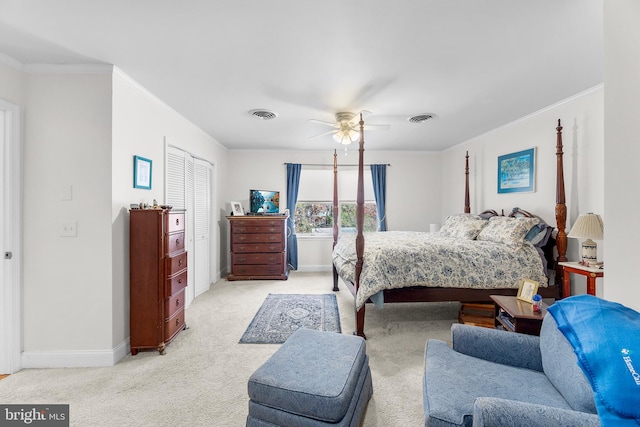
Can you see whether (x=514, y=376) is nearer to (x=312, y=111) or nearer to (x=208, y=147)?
(x=312, y=111)

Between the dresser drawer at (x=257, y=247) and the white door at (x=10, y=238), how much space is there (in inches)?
121

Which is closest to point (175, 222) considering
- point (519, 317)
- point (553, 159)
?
point (519, 317)

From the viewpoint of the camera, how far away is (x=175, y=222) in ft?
9.86

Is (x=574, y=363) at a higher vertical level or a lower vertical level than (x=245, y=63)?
lower

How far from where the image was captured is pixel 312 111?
3580 mm

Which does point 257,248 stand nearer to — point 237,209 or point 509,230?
point 237,209

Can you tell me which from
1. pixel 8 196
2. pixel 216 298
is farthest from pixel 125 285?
pixel 216 298

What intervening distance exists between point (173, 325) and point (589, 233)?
4.10 meters

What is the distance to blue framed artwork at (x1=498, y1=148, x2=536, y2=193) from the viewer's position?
3792 millimetres

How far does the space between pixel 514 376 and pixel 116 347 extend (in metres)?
3.05

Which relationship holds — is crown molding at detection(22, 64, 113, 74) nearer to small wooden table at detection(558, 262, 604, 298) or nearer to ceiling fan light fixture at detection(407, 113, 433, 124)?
ceiling fan light fixture at detection(407, 113, 433, 124)

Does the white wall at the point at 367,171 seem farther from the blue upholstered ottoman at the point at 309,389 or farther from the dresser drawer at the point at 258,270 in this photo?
the blue upholstered ottoman at the point at 309,389

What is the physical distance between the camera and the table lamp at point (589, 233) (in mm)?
2633

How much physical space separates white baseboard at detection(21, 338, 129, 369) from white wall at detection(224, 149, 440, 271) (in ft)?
11.4
